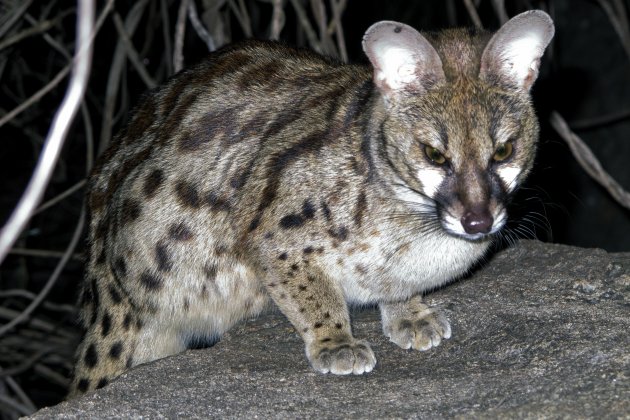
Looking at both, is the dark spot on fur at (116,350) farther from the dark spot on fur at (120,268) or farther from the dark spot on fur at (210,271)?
the dark spot on fur at (210,271)

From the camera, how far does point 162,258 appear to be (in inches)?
191

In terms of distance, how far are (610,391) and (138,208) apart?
2.37 m

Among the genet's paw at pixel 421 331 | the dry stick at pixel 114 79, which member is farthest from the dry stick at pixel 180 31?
the genet's paw at pixel 421 331

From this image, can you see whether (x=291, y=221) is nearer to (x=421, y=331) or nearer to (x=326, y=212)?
(x=326, y=212)

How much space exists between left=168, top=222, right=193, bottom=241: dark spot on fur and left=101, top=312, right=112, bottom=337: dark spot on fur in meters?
0.53

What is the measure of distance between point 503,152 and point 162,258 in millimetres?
1647

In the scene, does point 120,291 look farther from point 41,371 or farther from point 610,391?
point 41,371

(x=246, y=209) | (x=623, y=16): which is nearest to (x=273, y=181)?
(x=246, y=209)

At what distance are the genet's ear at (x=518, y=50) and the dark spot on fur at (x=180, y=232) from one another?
1.47 m

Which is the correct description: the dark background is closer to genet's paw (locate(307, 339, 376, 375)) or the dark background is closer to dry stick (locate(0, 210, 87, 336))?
dry stick (locate(0, 210, 87, 336))

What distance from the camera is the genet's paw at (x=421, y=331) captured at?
437 centimetres

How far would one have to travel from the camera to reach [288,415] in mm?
3660

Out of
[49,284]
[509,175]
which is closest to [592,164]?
[509,175]

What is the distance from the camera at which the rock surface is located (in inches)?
141
